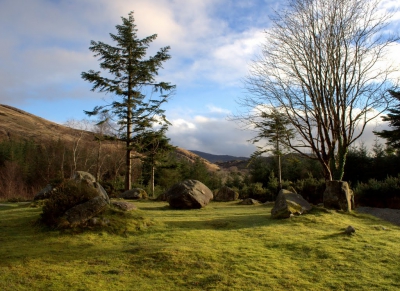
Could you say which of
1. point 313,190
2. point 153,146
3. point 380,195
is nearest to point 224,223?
point 380,195

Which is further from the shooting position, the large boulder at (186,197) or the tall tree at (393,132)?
the tall tree at (393,132)

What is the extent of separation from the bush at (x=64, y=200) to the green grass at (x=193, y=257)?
292mm

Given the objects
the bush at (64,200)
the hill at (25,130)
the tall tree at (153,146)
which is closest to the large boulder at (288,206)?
the bush at (64,200)

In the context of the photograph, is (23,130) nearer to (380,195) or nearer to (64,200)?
(64,200)

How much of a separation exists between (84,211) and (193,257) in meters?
3.08

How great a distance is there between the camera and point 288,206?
937cm

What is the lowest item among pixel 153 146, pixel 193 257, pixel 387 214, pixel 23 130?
pixel 193 257

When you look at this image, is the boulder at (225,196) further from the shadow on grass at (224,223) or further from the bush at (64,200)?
the bush at (64,200)

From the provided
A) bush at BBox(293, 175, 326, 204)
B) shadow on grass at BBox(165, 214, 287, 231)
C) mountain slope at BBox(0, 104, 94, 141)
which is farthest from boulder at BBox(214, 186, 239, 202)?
mountain slope at BBox(0, 104, 94, 141)

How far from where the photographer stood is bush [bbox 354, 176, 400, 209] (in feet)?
46.9

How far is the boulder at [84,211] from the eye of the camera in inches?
275

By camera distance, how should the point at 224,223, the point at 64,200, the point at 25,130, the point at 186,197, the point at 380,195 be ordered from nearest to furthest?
the point at 64,200
the point at 224,223
the point at 186,197
the point at 380,195
the point at 25,130

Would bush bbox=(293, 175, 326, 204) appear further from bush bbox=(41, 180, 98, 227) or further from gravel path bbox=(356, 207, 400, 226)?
bush bbox=(41, 180, 98, 227)

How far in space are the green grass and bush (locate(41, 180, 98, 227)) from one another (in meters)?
0.29
